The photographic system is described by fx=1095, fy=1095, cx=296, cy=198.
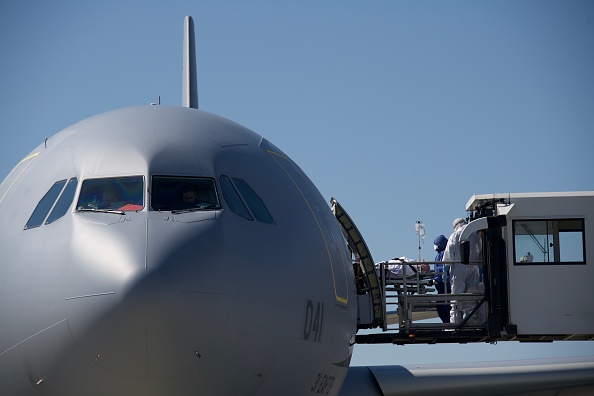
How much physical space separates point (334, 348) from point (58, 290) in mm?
3301

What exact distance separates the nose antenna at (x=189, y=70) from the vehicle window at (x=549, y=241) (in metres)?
5.67

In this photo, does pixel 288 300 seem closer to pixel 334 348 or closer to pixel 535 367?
pixel 334 348

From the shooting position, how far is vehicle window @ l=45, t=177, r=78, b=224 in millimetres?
9125

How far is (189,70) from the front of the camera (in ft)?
62.0

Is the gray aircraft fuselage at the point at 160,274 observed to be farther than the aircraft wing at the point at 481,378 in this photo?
No

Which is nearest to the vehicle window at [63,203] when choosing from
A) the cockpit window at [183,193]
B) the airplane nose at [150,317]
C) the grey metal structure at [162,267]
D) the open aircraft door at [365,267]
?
the grey metal structure at [162,267]

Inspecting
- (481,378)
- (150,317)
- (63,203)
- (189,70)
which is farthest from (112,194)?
(189,70)

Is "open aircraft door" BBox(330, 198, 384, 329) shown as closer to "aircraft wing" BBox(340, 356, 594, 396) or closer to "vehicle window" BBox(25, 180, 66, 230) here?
"aircraft wing" BBox(340, 356, 594, 396)

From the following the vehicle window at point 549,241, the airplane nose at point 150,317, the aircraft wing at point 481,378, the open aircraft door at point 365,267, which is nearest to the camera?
the airplane nose at point 150,317

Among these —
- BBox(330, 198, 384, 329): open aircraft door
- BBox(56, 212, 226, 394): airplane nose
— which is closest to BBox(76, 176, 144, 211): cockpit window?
BBox(56, 212, 226, 394): airplane nose

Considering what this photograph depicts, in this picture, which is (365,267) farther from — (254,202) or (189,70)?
(189,70)

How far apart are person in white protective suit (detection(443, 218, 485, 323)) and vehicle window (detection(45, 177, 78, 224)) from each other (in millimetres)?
8854

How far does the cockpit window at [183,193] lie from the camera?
902 cm

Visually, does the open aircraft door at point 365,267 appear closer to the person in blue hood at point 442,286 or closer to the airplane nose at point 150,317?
the person in blue hood at point 442,286
